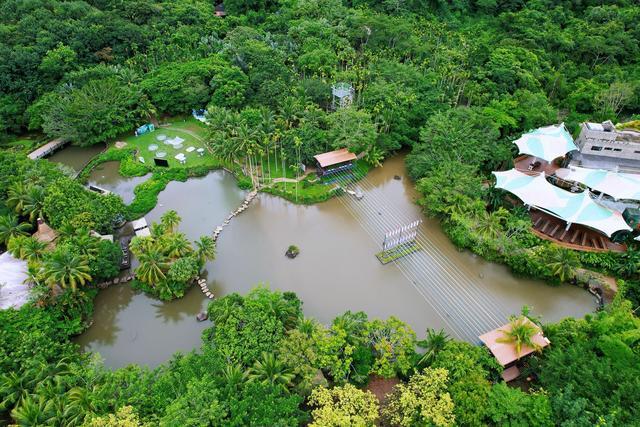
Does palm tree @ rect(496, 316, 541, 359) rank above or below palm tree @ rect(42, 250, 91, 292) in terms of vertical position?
below

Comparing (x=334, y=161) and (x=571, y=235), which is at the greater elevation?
(x=334, y=161)

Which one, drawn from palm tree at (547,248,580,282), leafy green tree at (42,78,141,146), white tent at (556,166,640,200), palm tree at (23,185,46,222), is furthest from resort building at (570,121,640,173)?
palm tree at (23,185,46,222)

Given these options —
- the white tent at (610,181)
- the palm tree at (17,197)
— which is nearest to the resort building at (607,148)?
the white tent at (610,181)

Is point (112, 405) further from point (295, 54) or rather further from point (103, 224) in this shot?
point (295, 54)

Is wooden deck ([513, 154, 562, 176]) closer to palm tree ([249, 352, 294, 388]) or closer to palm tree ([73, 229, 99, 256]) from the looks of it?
palm tree ([249, 352, 294, 388])

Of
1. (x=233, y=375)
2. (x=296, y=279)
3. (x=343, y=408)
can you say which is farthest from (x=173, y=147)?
(x=343, y=408)

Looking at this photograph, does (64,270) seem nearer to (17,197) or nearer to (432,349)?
(17,197)
